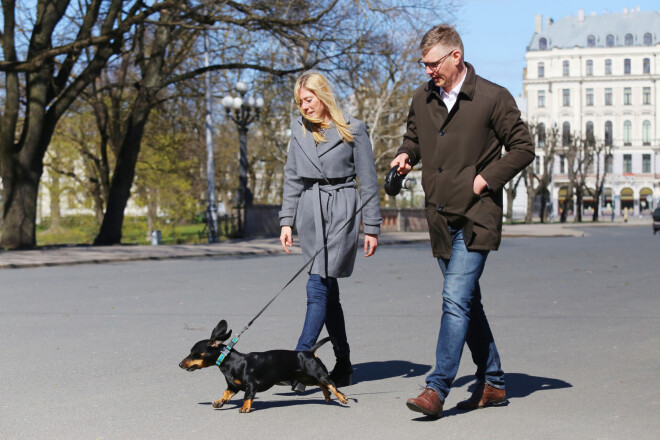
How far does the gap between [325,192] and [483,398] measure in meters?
1.50

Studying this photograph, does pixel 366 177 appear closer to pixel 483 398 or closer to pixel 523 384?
pixel 483 398

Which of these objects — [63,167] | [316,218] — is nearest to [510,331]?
[316,218]

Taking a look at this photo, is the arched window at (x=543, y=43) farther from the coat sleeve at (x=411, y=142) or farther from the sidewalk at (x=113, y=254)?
the coat sleeve at (x=411, y=142)

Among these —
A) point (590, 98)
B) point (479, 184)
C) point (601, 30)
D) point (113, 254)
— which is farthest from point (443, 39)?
point (601, 30)

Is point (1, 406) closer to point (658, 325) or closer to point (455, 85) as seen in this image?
point (455, 85)

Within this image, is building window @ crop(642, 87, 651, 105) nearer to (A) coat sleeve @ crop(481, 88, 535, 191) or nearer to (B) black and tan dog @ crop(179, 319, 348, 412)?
(A) coat sleeve @ crop(481, 88, 535, 191)

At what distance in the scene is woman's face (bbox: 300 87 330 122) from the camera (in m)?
5.53

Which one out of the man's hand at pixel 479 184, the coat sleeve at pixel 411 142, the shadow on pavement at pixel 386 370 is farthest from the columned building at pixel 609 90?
the man's hand at pixel 479 184

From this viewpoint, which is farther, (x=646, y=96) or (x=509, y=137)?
(x=646, y=96)

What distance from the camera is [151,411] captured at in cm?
511

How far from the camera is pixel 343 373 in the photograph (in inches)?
228

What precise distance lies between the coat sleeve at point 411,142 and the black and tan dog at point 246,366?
4.08ft

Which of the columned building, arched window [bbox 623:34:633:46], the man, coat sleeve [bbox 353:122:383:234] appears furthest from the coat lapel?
arched window [bbox 623:34:633:46]

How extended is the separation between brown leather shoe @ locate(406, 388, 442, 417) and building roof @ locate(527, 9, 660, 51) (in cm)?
11202
